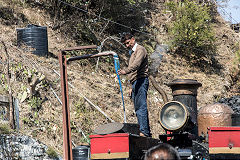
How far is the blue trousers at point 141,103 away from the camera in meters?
5.69

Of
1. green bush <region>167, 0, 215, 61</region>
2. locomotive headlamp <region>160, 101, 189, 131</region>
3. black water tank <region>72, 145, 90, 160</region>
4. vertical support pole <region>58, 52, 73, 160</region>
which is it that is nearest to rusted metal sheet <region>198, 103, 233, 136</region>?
locomotive headlamp <region>160, 101, 189, 131</region>

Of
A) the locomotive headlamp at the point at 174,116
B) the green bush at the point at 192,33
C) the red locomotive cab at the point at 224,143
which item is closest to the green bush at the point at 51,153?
the locomotive headlamp at the point at 174,116

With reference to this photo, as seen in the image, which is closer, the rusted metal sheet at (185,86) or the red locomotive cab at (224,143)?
the red locomotive cab at (224,143)

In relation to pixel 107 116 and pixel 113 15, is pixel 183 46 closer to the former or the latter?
pixel 113 15

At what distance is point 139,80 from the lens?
601cm

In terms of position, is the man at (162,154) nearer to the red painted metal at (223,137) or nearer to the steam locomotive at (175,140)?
the steam locomotive at (175,140)

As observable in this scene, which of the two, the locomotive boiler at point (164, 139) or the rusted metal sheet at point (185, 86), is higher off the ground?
the rusted metal sheet at point (185, 86)

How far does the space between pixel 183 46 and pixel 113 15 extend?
12.4 ft

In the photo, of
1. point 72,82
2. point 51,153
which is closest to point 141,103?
point 51,153

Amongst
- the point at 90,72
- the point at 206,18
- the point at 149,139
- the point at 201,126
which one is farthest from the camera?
the point at 206,18

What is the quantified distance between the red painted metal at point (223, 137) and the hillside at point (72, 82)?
4452mm

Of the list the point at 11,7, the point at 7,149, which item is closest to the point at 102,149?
the point at 7,149

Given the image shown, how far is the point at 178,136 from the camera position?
192 inches

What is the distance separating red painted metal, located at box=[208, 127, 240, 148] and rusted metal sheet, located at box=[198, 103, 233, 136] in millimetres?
1558
